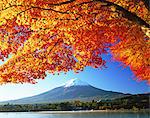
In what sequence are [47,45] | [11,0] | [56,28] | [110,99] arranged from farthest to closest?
[110,99] < [47,45] < [56,28] < [11,0]

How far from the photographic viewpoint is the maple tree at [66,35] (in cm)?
699

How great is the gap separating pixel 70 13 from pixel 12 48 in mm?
4073

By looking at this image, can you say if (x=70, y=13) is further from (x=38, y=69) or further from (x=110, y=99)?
(x=110, y=99)

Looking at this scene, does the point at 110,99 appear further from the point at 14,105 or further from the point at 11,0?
the point at 11,0

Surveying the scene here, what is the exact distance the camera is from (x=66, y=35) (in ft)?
28.5

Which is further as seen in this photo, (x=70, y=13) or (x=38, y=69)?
(x=38, y=69)

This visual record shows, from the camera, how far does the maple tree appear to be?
22.9 feet

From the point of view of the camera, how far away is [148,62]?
12.6 meters

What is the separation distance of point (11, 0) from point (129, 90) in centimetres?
1364

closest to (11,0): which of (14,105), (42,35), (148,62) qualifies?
(42,35)

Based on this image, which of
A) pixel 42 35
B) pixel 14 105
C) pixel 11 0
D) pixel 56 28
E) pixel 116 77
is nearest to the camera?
pixel 11 0

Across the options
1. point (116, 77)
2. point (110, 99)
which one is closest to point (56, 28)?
point (116, 77)

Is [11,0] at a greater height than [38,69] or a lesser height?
greater

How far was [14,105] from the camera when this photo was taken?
29844 millimetres
